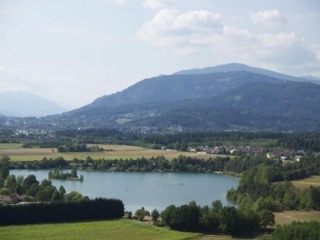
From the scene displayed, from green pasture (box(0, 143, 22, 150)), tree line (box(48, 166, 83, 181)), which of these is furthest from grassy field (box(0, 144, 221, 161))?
tree line (box(48, 166, 83, 181))

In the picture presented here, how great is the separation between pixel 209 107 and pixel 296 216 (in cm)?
8819

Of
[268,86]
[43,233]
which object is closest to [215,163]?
[43,233]

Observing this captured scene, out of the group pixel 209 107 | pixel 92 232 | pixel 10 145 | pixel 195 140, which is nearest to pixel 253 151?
pixel 195 140

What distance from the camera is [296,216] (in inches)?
864

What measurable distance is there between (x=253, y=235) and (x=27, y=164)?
23949mm

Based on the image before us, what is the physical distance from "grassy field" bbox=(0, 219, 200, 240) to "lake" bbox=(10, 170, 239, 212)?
4508mm

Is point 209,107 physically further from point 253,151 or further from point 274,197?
point 274,197

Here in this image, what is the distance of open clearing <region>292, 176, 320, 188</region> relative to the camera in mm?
29797

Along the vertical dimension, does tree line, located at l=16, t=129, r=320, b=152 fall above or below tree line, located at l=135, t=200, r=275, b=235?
above

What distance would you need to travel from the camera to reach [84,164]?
40125 mm

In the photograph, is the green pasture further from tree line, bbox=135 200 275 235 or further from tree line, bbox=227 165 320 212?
tree line, bbox=135 200 275 235

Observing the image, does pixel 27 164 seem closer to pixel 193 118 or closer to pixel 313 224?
pixel 313 224

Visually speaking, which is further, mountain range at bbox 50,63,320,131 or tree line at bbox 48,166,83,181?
mountain range at bbox 50,63,320,131

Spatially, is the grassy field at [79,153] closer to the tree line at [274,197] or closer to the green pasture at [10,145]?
the green pasture at [10,145]
